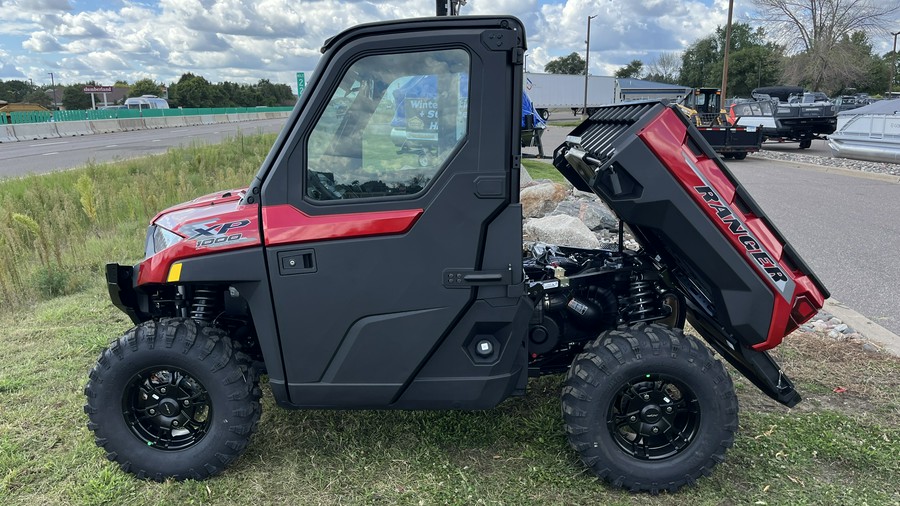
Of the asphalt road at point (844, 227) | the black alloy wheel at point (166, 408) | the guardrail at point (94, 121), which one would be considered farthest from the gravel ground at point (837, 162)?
the black alloy wheel at point (166, 408)

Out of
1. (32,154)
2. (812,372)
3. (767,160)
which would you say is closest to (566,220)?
(812,372)

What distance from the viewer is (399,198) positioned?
2930mm

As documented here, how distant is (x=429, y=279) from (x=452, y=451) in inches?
45.3

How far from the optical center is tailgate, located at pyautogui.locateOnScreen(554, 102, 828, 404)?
2.92 meters

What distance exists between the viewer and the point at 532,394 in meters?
4.20

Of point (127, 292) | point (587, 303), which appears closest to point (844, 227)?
point (587, 303)

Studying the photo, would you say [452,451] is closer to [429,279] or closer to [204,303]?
[429,279]

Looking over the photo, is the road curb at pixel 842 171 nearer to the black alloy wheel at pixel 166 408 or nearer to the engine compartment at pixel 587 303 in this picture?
the engine compartment at pixel 587 303

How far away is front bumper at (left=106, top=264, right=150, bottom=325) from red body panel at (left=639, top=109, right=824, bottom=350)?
2762mm

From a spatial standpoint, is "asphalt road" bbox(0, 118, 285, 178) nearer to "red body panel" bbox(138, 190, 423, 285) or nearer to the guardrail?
the guardrail

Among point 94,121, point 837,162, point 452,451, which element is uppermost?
point 94,121

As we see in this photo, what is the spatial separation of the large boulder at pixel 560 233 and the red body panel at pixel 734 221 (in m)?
3.73

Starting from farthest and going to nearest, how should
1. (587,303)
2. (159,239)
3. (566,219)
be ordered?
(566,219) < (587,303) < (159,239)

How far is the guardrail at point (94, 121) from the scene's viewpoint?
26.1m
